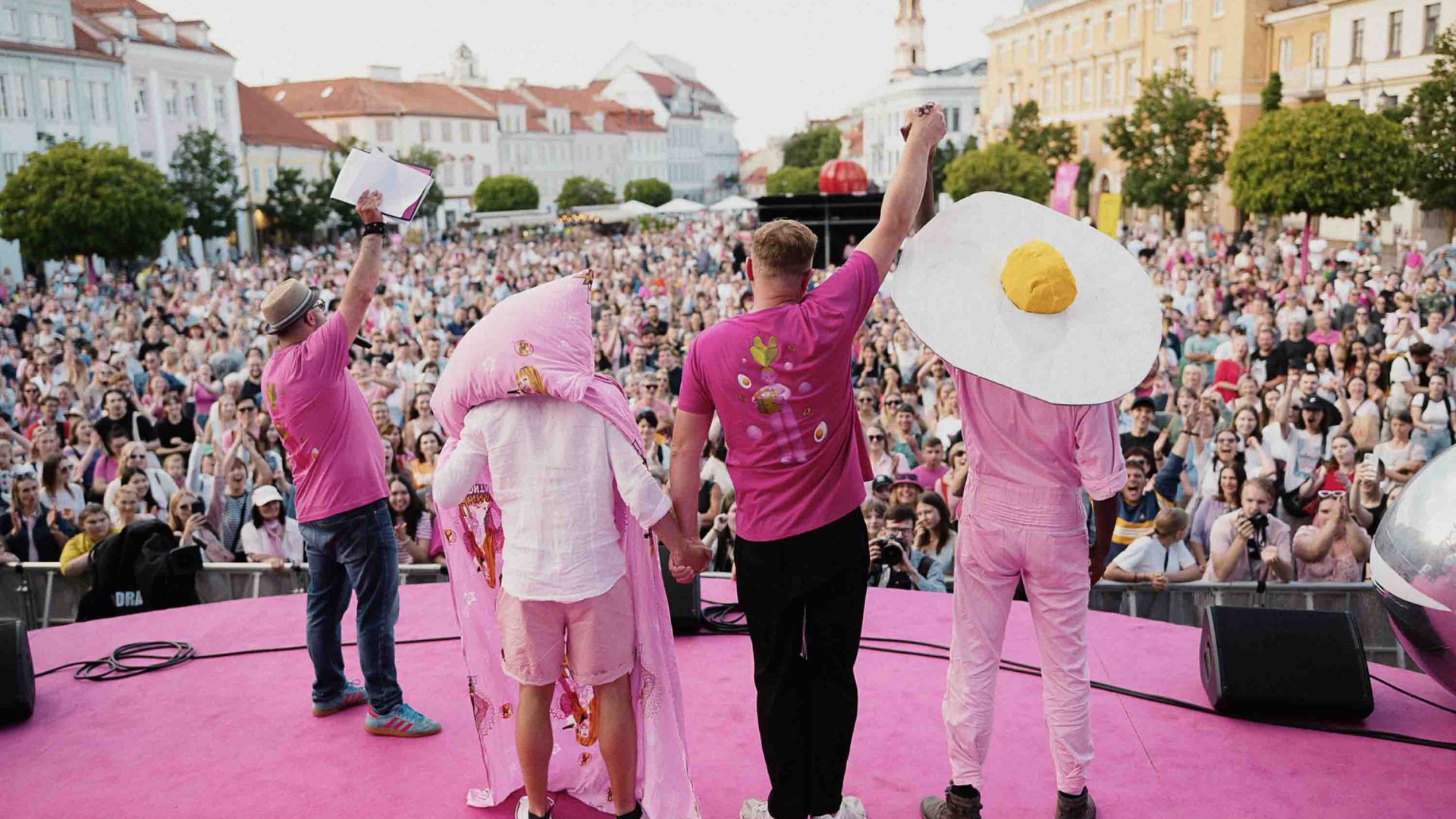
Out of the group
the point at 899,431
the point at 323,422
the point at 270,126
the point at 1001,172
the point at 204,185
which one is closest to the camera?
the point at 323,422

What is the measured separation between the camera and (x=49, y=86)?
39.8 meters

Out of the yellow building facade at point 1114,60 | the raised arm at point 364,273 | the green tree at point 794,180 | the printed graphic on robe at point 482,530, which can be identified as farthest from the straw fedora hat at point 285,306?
the green tree at point 794,180

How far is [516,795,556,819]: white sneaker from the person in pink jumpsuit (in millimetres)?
1162

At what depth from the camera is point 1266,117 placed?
30250 millimetres

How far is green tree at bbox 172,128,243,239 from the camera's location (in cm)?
4028

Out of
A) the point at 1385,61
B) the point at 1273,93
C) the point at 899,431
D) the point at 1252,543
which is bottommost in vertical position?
the point at 1252,543

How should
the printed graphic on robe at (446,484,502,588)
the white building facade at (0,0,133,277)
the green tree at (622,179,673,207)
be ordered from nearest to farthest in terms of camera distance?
1. the printed graphic on robe at (446,484,502,588)
2. the white building facade at (0,0,133,277)
3. the green tree at (622,179,673,207)

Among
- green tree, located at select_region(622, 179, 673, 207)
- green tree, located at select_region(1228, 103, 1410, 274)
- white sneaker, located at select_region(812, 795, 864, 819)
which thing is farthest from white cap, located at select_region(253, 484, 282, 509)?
green tree, located at select_region(622, 179, 673, 207)

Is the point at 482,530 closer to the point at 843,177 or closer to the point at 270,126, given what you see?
the point at 843,177

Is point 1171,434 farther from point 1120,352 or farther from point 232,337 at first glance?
point 232,337

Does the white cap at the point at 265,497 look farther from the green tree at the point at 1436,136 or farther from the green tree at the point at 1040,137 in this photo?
the green tree at the point at 1040,137

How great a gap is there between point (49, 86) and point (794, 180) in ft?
158

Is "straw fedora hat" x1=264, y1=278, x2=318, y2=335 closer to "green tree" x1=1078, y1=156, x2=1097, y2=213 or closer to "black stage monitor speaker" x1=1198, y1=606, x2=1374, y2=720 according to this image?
"black stage monitor speaker" x1=1198, y1=606, x2=1374, y2=720

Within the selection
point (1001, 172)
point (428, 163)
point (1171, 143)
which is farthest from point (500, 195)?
point (1171, 143)
